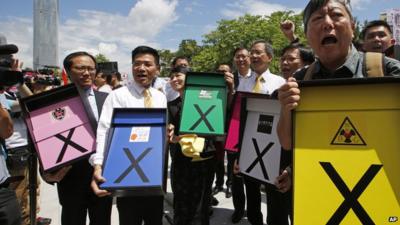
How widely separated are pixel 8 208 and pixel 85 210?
29.6 inches

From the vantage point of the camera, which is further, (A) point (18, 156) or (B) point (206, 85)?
(A) point (18, 156)

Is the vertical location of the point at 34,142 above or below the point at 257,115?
below

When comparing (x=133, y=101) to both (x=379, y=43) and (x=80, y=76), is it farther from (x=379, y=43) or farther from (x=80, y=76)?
(x=379, y=43)

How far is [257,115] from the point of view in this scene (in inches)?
96.2

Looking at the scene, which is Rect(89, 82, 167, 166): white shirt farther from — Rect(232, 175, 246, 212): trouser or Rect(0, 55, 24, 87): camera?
Rect(232, 175, 246, 212): trouser

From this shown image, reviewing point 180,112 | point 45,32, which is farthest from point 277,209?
point 45,32

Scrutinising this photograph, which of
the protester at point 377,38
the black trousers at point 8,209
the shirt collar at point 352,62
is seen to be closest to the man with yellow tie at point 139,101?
the black trousers at point 8,209

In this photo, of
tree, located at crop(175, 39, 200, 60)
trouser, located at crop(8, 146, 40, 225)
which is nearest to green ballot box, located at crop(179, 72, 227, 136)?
trouser, located at crop(8, 146, 40, 225)

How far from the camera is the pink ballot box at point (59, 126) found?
2377mm

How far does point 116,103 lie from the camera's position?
2633 mm

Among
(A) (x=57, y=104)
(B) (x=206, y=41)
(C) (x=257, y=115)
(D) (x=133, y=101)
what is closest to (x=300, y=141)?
(C) (x=257, y=115)

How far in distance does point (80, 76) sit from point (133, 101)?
24.6 inches

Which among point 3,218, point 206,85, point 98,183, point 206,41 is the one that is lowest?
point 3,218

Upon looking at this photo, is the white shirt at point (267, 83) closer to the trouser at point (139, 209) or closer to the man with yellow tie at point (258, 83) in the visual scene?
the man with yellow tie at point (258, 83)
